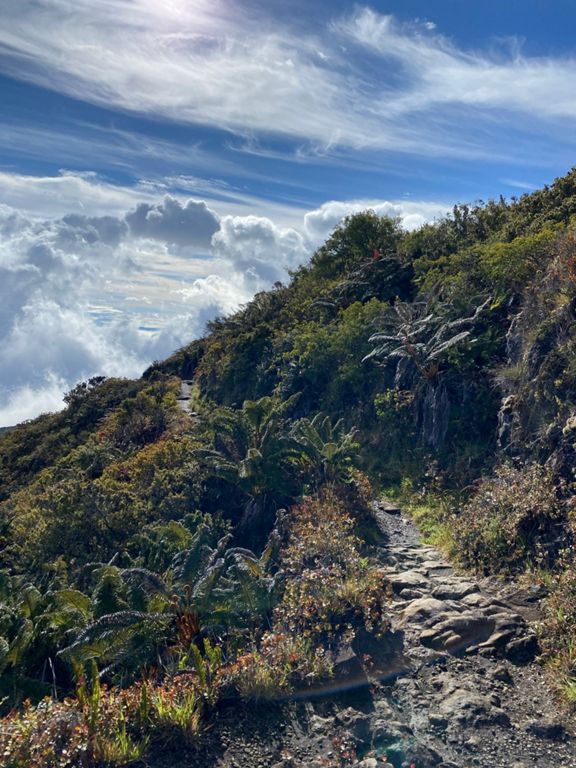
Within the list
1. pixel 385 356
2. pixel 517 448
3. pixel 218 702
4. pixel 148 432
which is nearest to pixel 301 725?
pixel 218 702

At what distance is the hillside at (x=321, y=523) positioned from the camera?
5555mm

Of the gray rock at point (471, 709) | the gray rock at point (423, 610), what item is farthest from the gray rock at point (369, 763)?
the gray rock at point (423, 610)

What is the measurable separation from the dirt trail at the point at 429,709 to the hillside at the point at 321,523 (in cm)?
4

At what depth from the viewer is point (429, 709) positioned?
17.4 ft

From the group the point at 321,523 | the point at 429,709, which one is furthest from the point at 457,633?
the point at 321,523

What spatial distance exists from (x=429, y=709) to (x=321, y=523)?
3737mm

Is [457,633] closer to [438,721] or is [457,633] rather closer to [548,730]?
[438,721]

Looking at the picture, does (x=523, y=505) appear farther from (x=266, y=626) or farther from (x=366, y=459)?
(x=366, y=459)

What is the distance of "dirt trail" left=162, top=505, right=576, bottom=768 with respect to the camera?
15.8ft

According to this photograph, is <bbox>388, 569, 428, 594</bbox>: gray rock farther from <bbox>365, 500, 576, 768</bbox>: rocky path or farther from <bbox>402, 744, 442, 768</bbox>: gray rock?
<bbox>402, 744, 442, 768</bbox>: gray rock

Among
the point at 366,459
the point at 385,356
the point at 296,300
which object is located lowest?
the point at 366,459

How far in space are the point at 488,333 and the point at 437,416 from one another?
2.10 metres

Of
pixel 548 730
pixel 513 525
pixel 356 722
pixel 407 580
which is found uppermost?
pixel 513 525

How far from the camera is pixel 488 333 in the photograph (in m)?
11.9
